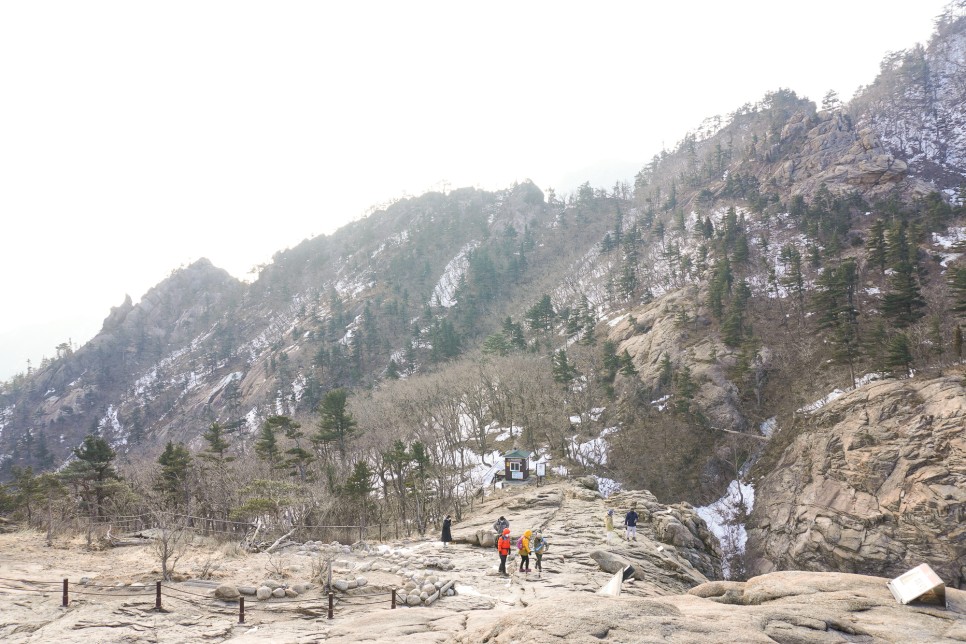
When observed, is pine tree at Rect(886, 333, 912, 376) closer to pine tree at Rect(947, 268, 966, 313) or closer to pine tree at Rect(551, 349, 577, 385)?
pine tree at Rect(947, 268, 966, 313)

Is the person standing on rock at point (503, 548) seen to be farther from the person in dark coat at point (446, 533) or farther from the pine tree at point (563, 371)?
the pine tree at point (563, 371)

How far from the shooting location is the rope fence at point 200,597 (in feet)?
37.9

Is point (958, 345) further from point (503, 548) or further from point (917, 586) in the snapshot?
point (503, 548)

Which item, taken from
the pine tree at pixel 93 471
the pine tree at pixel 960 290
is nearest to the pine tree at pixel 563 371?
the pine tree at pixel 960 290

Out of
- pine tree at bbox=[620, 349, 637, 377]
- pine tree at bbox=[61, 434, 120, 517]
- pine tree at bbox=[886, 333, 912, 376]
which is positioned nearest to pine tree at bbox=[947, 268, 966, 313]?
pine tree at bbox=[886, 333, 912, 376]

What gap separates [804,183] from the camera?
80625mm

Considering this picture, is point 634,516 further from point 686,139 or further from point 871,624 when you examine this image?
point 686,139

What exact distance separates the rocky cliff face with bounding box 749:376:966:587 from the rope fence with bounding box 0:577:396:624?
28.5m

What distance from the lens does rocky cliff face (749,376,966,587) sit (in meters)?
25.6

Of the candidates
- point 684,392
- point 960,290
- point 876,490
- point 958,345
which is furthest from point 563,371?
point 960,290

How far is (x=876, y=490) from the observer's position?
28.8 meters

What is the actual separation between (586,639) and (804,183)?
9519 cm

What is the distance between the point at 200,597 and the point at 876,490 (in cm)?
3535

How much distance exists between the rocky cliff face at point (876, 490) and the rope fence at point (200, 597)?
2851 centimetres
